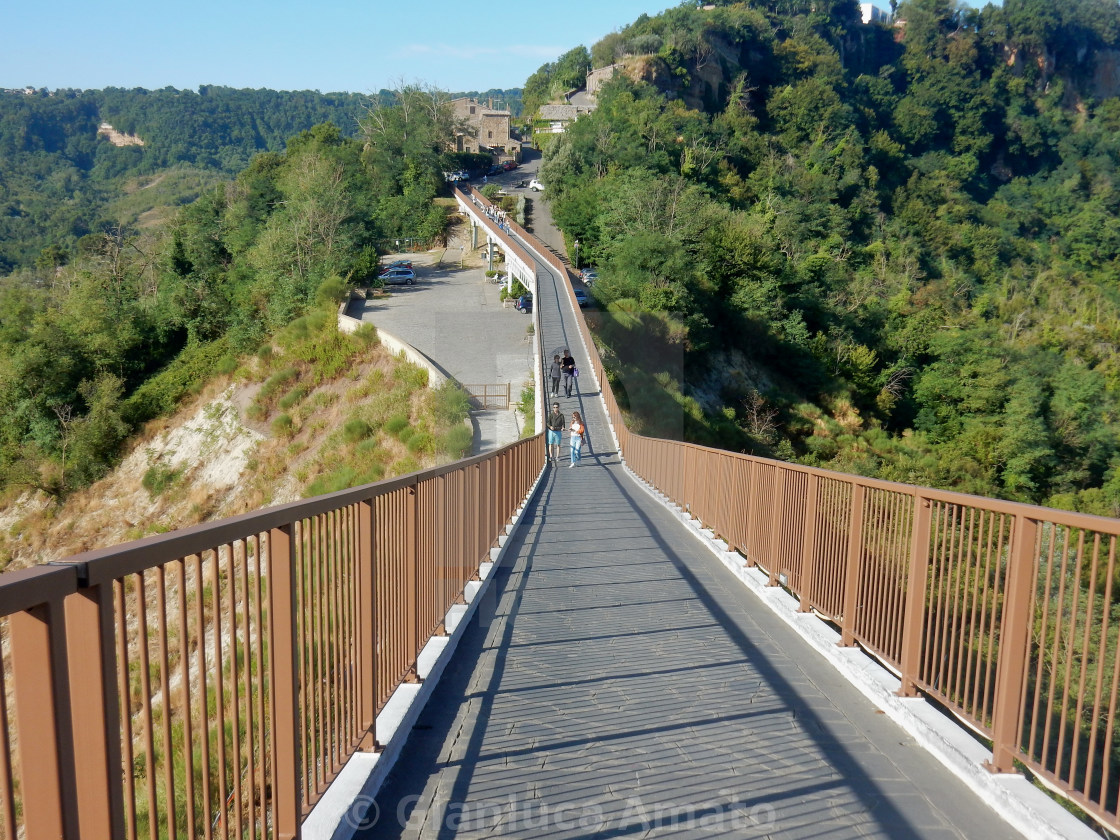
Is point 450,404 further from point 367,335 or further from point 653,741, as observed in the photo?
point 653,741

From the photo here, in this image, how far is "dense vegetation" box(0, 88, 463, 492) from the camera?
47188 mm

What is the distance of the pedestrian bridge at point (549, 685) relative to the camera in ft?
6.64

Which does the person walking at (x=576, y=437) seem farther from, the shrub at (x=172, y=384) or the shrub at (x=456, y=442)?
the shrub at (x=172, y=384)

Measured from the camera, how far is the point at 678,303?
2015 inches

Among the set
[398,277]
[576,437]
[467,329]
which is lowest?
[576,437]

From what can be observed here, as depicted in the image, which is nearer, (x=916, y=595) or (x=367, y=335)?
(x=916, y=595)

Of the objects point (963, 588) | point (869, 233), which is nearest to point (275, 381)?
point (963, 588)

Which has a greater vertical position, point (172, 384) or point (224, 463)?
point (172, 384)

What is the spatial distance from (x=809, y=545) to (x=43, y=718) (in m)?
6.28

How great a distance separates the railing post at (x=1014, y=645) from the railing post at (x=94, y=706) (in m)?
3.57

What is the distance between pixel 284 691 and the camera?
3.13m

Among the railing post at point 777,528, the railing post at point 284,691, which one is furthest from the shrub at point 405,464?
the railing post at point 284,691

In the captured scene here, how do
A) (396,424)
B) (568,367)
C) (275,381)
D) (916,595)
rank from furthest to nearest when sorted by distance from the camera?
1. (275,381)
2. (396,424)
3. (568,367)
4. (916,595)

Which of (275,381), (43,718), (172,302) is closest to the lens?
(43,718)
